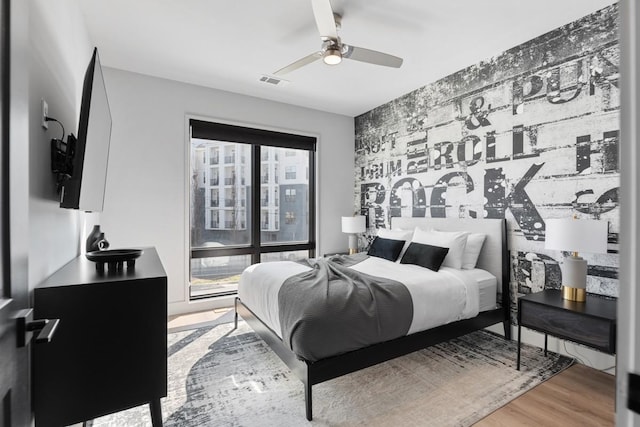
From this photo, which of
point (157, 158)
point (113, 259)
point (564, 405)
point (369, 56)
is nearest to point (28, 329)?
point (113, 259)

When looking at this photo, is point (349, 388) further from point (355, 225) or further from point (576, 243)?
point (355, 225)

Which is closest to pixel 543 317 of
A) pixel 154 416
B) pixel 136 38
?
pixel 154 416

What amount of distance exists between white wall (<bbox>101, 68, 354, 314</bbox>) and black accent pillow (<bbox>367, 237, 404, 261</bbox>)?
2.24 metres

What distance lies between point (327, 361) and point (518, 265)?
2212 mm

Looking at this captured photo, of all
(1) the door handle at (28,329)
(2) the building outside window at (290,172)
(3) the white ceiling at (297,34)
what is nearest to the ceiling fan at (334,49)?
(3) the white ceiling at (297,34)

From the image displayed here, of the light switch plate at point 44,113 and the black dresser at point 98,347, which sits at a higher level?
the light switch plate at point 44,113

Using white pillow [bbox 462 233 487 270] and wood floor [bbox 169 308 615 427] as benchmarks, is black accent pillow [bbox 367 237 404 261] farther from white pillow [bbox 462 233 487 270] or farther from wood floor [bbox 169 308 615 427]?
wood floor [bbox 169 308 615 427]

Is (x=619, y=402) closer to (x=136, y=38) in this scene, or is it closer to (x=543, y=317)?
(x=543, y=317)

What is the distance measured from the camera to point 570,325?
2248 mm

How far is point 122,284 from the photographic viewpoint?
133 cm

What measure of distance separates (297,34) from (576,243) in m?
2.83

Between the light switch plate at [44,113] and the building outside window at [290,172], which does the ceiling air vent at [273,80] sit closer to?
the building outside window at [290,172]

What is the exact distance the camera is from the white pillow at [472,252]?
3238 mm

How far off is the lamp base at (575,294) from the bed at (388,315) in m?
0.66
